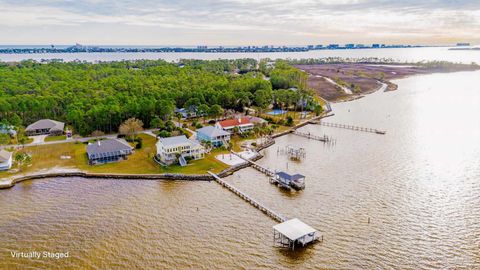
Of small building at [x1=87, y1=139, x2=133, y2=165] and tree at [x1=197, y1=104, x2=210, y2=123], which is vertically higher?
tree at [x1=197, y1=104, x2=210, y2=123]

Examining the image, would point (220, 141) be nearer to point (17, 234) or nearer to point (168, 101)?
point (168, 101)

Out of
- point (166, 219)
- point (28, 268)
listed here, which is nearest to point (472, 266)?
point (166, 219)

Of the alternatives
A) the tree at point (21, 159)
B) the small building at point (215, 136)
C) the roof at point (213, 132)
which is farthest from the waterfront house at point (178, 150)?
the tree at point (21, 159)

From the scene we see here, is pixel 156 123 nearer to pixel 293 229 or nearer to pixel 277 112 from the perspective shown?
pixel 277 112

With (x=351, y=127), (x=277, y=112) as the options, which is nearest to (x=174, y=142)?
(x=277, y=112)

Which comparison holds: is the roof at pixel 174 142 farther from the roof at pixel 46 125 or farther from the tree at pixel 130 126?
the roof at pixel 46 125

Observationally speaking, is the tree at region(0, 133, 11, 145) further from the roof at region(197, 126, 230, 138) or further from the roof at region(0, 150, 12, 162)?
the roof at region(197, 126, 230, 138)

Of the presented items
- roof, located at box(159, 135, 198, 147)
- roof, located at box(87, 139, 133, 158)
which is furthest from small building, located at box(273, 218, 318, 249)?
roof, located at box(87, 139, 133, 158)
